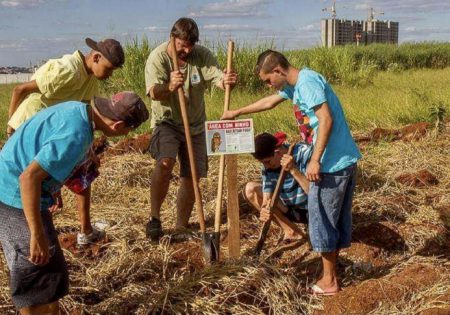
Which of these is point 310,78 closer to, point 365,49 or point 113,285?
point 113,285

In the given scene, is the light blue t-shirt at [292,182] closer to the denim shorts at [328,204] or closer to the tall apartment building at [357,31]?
the denim shorts at [328,204]

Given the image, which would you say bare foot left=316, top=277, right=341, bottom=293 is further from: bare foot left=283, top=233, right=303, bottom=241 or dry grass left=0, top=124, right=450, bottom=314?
bare foot left=283, top=233, right=303, bottom=241

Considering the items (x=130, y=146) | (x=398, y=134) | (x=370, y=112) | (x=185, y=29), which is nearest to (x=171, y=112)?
(x=185, y=29)

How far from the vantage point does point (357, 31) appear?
42562 millimetres

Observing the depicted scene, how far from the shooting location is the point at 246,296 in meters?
3.22

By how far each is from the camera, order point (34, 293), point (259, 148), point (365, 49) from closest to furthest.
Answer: point (34, 293)
point (259, 148)
point (365, 49)

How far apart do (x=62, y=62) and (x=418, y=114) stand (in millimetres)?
6321

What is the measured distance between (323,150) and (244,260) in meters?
0.89

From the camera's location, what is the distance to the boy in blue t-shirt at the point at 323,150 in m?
3.04

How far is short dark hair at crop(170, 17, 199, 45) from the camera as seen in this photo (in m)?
3.81

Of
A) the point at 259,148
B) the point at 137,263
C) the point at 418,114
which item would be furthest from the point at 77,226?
the point at 418,114

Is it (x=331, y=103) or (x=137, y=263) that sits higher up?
(x=331, y=103)

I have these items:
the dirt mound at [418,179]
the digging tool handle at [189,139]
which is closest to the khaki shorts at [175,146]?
the digging tool handle at [189,139]

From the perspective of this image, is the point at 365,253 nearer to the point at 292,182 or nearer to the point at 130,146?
the point at 292,182
